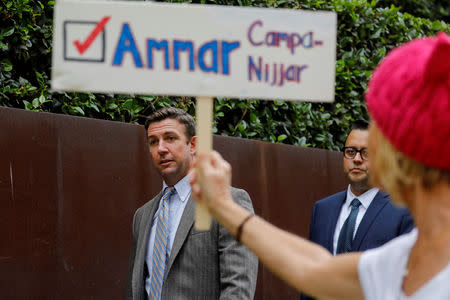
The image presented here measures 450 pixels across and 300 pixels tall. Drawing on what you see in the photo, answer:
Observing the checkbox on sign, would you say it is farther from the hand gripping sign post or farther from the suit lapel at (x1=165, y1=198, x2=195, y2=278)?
the suit lapel at (x1=165, y1=198, x2=195, y2=278)

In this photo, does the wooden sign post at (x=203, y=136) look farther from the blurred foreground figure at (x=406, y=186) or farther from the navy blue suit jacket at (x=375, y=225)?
the navy blue suit jacket at (x=375, y=225)

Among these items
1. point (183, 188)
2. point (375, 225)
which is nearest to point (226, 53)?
point (183, 188)

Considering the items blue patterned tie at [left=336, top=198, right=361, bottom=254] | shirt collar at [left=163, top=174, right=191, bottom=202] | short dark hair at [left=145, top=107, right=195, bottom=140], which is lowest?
blue patterned tie at [left=336, top=198, right=361, bottom=254]

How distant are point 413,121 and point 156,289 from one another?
2.03 metres

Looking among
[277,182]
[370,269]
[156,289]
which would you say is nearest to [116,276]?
[156,289]

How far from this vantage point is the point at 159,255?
10.8 ft

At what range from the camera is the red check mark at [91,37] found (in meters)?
2.16

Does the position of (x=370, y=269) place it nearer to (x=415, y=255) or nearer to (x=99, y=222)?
(x=415, y=255)

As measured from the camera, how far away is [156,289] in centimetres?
326

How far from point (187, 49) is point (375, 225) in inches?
90.4

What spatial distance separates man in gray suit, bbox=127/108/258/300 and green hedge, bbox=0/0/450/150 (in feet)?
4.02

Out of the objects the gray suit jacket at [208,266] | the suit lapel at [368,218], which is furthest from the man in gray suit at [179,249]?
the suit lapel at [368,218]

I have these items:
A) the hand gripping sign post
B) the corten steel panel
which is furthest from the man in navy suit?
the hand gripping sign post

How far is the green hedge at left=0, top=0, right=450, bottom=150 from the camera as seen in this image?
4.38 metres
